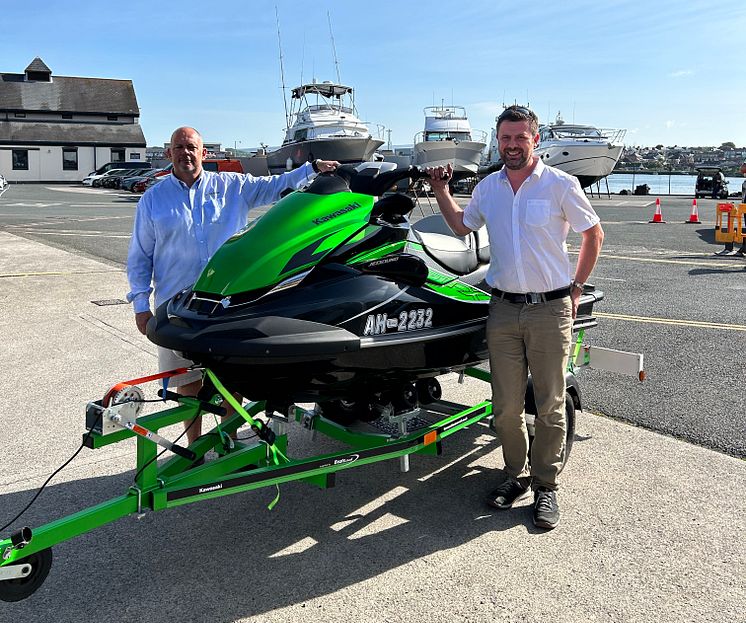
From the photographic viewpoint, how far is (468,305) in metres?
3.97

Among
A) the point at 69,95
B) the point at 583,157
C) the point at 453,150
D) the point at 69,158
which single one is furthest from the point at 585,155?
the point at 69,95

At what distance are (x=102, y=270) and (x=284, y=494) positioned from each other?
8680mm

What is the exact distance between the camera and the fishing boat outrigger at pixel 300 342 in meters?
3.07

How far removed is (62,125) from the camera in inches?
2810

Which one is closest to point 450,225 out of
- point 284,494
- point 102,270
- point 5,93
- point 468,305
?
point 468,305

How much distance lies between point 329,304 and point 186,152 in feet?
4.46

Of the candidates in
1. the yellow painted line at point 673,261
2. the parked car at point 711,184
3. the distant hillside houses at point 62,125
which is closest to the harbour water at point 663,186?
the parked car at point 711,184

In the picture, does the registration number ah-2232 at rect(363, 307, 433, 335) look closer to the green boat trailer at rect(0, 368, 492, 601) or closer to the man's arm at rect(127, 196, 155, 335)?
the green boat trailer at rect(0, 368, 492, 601)

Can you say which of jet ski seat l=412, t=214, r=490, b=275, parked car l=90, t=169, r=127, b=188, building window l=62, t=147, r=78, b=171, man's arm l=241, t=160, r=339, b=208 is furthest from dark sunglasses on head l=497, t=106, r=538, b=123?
building window l=62, t=147, r=78, b=171

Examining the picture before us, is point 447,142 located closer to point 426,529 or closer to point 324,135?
point 324,135

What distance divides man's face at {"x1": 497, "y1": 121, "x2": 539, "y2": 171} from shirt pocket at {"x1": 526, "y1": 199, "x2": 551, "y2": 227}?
0.21m

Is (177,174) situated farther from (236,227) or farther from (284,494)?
(284,494)

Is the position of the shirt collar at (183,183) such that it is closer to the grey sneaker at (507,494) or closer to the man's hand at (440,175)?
the man's hand at (440,175)

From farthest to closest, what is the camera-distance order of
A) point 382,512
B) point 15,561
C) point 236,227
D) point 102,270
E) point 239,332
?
1. point 102,270
2. point 236,227
3. point 382,512
4. point 239,332
5. point 15,561
